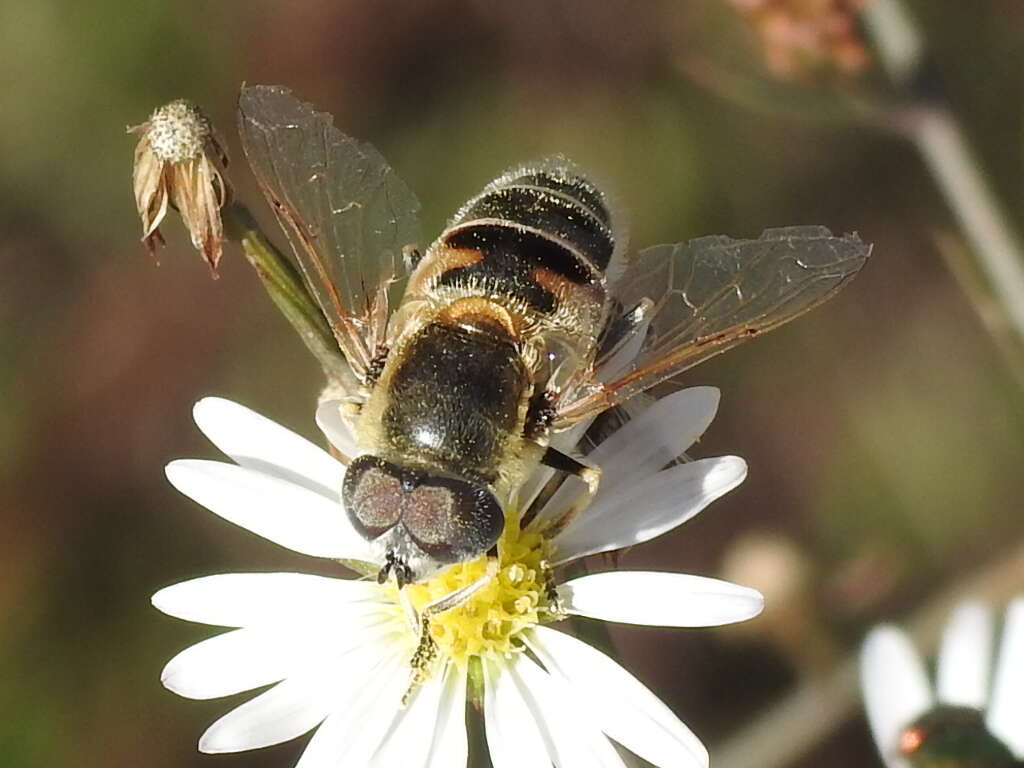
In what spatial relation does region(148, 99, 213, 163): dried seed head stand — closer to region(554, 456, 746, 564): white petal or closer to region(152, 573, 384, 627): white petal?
region(152, 573, 384, 627): white petal

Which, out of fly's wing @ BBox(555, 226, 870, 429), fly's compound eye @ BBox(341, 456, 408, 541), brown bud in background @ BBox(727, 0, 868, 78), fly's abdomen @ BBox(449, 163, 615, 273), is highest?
brown bud in background @ BBox(727, 0, 868, 78)

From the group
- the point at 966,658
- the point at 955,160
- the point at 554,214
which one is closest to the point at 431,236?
the point at 955,160

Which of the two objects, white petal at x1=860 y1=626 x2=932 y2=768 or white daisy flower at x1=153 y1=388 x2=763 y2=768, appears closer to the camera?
white daisy flower at x1=153 y1=388 x2=763 y2=768

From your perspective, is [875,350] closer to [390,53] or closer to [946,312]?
[946,312]

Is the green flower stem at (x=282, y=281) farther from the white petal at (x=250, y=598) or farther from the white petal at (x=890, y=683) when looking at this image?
the white petal at (x=890, y=683)

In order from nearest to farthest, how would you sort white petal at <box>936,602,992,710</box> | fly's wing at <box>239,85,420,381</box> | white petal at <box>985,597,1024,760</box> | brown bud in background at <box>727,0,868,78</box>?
fly's wing at <box>239,85,420,381</box> < white petal at <box>985,597,1024,760</box> < white petal at <box>936,602,992,710</box> < brown bud in background at <box>727,0,868,78</box>

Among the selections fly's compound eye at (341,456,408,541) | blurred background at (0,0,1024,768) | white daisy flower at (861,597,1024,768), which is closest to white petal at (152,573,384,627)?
fly's compound eye at (341,456,408,541)

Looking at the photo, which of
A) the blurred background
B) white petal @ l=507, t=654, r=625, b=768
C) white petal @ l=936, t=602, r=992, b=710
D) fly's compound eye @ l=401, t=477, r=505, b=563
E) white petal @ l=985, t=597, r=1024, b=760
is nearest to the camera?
fly's compound eye @ l=401, t=477, r=505, b=563

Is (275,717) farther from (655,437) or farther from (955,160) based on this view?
(955,160)

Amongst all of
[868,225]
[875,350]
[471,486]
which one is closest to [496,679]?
[471,486]
